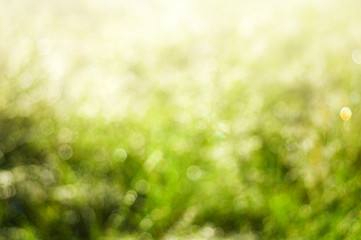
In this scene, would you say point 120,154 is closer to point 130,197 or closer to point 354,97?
point 130,197

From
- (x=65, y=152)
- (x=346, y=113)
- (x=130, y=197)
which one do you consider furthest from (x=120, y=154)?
(x=346, y=113)

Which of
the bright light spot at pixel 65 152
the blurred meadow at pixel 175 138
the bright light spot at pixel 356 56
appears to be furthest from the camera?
the bright light spot at pixel 356 56

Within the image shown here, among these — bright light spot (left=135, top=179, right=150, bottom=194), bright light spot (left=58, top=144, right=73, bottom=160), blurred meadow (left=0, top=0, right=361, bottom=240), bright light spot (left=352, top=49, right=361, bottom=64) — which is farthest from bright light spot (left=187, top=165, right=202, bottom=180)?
bright light spot (left=352, top=49, right=361, bottom=64)

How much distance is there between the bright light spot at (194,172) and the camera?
137 cm

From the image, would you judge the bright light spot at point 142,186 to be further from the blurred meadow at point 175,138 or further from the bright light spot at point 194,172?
the bright light spot at point 194,172

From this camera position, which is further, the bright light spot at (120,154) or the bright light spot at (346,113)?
the bright light spot at (120,154)

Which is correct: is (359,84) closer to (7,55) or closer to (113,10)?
(7,55)

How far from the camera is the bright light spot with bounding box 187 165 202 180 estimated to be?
1.37 metres

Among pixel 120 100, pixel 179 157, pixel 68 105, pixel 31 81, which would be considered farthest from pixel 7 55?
pixel 179 157

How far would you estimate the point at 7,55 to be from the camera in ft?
5.29

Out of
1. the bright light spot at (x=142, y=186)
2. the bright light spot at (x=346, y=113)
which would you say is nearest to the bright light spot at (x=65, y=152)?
the bright light spot at (x=142, y=186)

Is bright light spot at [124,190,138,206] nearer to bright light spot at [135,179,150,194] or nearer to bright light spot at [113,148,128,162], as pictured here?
bright light spot at [135,179,150,194]

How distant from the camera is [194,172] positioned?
141 centimetres

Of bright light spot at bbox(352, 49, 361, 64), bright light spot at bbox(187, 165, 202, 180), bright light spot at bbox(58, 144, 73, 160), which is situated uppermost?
bright light spot at bbox(352, 49, 361, 64)
